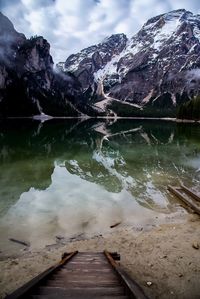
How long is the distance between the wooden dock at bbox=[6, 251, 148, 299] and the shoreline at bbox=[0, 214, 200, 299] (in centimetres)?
190

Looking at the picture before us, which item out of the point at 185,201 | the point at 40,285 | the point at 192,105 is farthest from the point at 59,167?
the point at 192,105

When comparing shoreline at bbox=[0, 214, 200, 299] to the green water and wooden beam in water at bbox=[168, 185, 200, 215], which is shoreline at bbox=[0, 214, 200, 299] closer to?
the green water

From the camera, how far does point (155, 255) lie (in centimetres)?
1116

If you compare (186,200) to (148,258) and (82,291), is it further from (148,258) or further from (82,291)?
(82,291)

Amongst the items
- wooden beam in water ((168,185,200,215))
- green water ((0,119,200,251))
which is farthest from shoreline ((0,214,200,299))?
wooden beam in water ((168,185,200,215))

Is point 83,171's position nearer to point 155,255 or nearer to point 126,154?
point 126,154

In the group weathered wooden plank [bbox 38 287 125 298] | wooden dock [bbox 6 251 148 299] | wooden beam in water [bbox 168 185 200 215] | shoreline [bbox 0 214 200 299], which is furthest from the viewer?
wooden beam in water [bbox 168 185 200 215]

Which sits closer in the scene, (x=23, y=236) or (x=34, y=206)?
(x=23, y=236)

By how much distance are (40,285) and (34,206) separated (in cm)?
1195

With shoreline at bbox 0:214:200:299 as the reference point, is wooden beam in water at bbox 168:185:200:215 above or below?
above

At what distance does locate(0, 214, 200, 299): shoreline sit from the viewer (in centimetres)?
898

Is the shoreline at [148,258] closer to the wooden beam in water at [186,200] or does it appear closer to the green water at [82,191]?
the green water at [82,191]

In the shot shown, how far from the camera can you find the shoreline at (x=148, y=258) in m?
8.98

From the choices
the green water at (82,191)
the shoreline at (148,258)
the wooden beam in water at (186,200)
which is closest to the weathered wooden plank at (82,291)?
the shoreline at (148,258)
